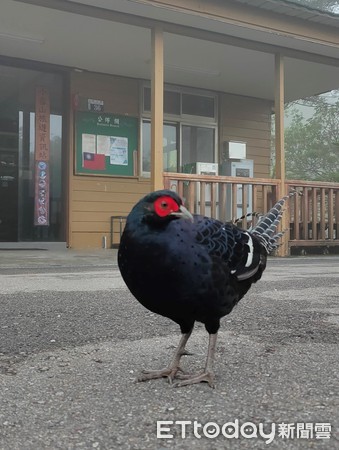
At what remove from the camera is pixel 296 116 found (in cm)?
3159

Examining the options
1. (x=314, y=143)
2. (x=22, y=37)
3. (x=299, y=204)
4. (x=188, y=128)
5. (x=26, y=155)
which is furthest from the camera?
(x=314, y=143)

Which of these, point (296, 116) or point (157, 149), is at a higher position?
point (296, 116)

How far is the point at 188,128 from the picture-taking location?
10234 millimetres

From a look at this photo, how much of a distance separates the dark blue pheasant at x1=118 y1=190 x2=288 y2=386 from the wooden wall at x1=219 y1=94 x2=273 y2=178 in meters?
8.87

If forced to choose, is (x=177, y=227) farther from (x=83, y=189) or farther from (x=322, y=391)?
(x=83, y=189)

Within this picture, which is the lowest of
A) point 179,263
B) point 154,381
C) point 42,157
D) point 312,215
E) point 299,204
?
point 154,381

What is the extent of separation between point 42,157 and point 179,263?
775cm

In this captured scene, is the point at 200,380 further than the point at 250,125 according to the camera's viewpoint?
No

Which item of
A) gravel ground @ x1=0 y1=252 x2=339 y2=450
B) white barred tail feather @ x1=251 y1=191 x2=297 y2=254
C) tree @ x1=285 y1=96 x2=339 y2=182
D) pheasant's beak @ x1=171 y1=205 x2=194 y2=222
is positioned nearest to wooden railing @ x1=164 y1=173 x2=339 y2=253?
gravel ground @ x1=0 y1=252 x2=339 y2=450

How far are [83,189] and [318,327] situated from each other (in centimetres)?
678

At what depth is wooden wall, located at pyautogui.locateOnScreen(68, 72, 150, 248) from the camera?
29.9 feet

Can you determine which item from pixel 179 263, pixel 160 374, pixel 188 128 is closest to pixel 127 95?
pixel 188 128

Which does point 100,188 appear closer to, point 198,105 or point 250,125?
point 198,105

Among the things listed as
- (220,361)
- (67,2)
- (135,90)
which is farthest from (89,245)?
(220,361)
